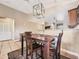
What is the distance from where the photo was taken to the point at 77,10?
152 inches

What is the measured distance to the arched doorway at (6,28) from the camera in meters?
8.52

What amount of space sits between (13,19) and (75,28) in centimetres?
623

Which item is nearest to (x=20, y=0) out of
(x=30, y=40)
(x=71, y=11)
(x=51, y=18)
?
(x=51, y=18)

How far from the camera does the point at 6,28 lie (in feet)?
28.9

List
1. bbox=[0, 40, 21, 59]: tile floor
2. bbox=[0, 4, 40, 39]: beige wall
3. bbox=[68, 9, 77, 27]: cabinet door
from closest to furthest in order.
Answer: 1. bbox=[68, 9, 77, 27]: cabinet door
2. bbox=[0, 40, 21, 59]: tile floor
3. bbox=[0, 4, 40, 39]: beige wall

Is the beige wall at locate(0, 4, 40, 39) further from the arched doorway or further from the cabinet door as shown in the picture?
the cabinet door

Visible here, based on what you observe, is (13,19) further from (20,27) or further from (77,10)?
(77,10)

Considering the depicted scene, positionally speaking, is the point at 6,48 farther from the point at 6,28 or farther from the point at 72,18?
the point at 72,18

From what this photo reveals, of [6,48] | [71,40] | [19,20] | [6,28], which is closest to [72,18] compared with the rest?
[71,40]

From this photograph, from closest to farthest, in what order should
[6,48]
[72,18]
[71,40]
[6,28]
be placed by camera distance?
[72,18]
[71,40]
[6,48]
[6,28]

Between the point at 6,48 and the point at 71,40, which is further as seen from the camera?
the point at 6,48

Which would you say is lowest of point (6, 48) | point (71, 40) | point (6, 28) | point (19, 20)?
point (6, 48)

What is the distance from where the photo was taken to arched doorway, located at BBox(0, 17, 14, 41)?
8524 mm

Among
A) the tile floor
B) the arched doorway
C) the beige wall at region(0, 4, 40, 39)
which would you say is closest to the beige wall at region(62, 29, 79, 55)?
the tile floor
